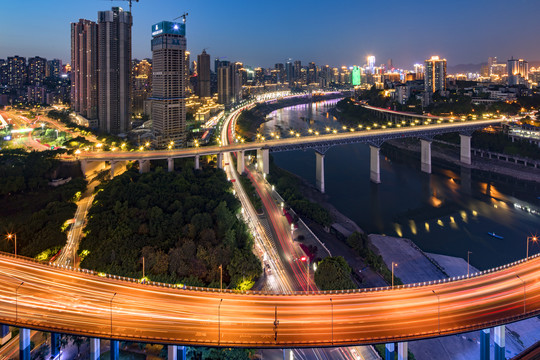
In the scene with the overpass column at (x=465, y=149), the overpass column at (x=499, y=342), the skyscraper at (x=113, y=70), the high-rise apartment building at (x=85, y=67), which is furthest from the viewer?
the high-rise apartment building at (x=85, y=67)

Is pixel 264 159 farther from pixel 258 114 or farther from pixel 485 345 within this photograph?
pixel 258 114

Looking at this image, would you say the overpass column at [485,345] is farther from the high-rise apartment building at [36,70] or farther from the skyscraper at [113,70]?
the high-rise apartment building at [36,70]

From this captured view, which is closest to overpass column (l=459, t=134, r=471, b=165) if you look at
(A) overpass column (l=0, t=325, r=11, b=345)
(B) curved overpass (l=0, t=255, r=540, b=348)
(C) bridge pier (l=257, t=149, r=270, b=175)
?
(C) bridge pier (l=257, t=149, r=270, b=175)

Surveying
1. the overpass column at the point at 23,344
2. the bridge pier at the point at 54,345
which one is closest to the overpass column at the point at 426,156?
the bridge pier at the point at 54,345

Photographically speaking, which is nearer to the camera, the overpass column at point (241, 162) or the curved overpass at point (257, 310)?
the curved overpass at point (257, 310)

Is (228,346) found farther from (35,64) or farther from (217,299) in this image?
(35,64)

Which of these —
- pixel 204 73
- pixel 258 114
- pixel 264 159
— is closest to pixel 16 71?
pixel 204 73

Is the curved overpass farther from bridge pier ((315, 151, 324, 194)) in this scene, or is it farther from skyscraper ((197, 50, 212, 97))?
skyscraper ((197, 50, 212, 97))
